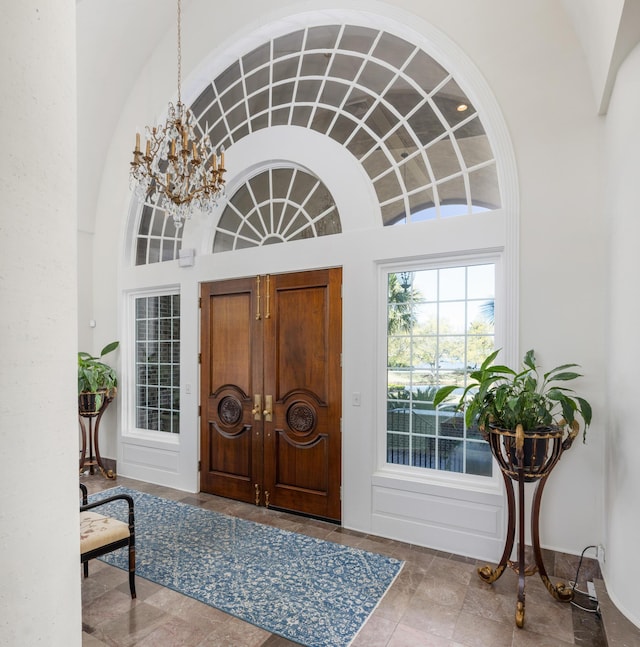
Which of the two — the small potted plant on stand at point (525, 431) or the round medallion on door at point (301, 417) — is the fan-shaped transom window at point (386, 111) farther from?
the round medallion on door at point (301, 417)

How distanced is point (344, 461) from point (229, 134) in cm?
347

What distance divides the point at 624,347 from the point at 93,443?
5.58 m

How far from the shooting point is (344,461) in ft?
12.3

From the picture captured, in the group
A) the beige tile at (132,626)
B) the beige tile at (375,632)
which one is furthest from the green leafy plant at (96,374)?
the beige tile at (375,632)

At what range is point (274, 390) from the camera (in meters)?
4.15

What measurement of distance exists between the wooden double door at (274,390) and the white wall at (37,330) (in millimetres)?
2955

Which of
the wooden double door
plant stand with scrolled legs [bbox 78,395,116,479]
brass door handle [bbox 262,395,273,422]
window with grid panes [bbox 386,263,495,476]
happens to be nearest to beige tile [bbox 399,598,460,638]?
window with grid panes [bbox 386,263,495,476]

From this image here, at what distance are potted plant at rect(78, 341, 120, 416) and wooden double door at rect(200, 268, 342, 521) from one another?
1.28 meters

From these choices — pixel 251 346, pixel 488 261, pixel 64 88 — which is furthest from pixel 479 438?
pixel 64 88

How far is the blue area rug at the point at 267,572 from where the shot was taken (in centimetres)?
248

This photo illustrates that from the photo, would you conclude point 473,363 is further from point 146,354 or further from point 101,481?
point 101,481

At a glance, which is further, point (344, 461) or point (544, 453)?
point (344, 461)

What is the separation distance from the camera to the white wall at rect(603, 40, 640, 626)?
2189 millimetres

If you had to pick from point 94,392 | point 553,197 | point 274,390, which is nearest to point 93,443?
point 94,392
